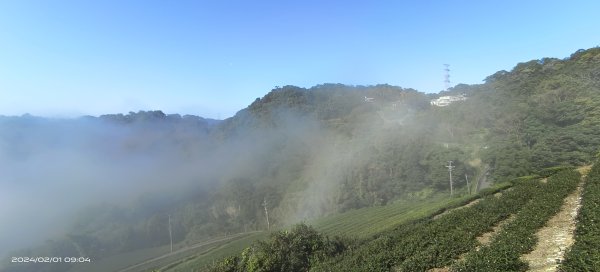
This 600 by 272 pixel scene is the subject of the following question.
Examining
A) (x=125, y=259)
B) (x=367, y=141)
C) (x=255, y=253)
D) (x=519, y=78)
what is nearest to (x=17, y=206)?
(x=125, y=259)

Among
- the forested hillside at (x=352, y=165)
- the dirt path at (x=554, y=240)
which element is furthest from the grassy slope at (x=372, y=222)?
the forested hillside at (x=352, y=165)

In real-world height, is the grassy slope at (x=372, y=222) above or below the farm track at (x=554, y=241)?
below

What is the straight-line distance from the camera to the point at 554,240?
A: 24.9m

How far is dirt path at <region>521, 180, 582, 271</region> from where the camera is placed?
67.7 feet

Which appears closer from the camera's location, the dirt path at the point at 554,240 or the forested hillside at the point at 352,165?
the dirt path at the point at 554,240

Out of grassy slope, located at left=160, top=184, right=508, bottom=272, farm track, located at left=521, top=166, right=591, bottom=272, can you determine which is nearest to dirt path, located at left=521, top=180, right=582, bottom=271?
farm track, located at left=521, top=166, right=591, bottom=272

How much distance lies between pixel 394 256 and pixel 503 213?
13.7 metres

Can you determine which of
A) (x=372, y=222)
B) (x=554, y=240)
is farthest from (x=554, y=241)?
(x=372, y=222)

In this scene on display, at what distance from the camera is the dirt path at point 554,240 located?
2064cm

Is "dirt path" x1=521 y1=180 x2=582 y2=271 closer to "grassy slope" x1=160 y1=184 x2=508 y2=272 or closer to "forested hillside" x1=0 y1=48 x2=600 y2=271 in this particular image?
"grassy slope" x1=160 y1=184 x2=508 y2=272

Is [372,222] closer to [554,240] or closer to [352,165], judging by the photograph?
[554,240]

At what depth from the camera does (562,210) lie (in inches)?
1321

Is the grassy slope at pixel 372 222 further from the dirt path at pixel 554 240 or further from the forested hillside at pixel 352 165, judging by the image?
the forested hillside at pixel 352 165

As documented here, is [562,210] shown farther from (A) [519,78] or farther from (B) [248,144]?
(B) [248,144]
